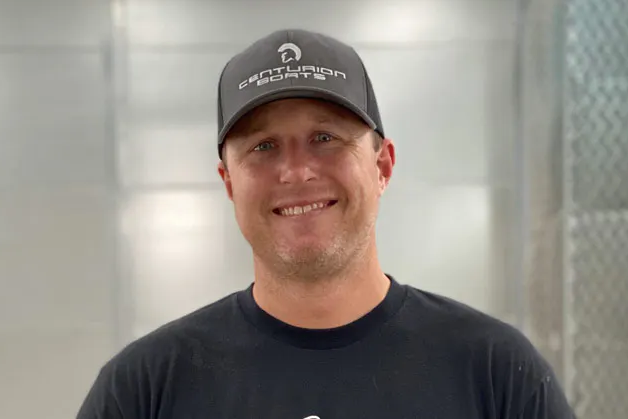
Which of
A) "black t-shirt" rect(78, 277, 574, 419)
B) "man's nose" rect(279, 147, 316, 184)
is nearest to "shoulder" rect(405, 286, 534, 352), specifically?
"black t-shirt" rect(78, 277, 574, 419)

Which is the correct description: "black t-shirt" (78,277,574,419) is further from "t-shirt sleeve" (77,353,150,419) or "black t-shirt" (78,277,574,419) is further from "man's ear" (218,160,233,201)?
"man's ear" (218,160,233,201)

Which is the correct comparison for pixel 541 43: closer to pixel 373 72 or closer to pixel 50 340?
pixel 373 72

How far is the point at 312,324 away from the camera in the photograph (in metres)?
0.83

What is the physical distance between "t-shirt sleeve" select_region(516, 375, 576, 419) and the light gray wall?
867mm

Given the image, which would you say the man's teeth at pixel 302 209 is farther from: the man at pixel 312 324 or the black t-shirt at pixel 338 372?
the black t-shirt at pixel 338 372

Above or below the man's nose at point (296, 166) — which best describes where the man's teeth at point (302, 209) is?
below

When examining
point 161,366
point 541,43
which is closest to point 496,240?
point 541,43

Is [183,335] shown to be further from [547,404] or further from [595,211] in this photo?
[595,211]

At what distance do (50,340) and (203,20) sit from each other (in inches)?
40.1

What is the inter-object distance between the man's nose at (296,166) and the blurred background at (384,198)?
0.89m

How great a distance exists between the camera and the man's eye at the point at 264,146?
0.81 meters

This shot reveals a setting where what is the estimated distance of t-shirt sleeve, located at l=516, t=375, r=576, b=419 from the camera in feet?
2.52

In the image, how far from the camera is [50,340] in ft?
5.38

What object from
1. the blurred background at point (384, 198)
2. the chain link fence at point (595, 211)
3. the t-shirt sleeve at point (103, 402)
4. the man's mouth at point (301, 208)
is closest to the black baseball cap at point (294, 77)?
the man's mouth at point (301, 208)
